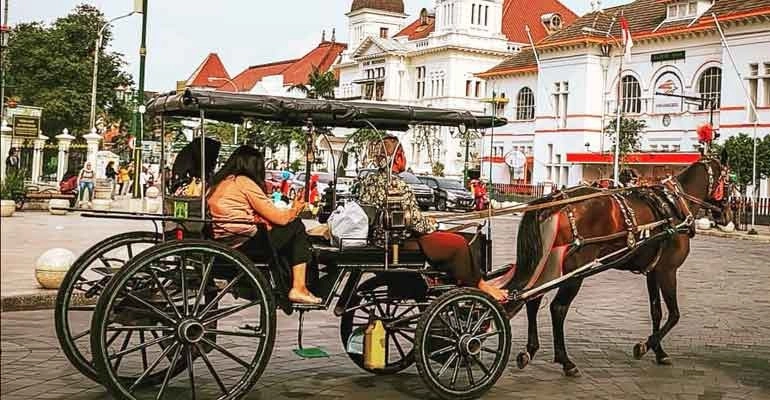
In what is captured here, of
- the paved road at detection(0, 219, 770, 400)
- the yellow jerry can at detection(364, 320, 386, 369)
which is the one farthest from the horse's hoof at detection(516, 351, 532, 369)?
the yellow jerry can at detection(364, 320, 386, 369)

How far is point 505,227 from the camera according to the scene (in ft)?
112

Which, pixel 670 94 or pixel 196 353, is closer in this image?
pixel 196 353

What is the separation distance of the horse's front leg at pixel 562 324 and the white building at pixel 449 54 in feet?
209

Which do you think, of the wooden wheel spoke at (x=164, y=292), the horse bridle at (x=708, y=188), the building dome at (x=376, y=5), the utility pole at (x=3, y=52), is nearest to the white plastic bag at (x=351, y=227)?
the wooden wheel spoke at (x=164, y=292)

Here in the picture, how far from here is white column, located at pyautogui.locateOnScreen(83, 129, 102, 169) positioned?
36.8 m

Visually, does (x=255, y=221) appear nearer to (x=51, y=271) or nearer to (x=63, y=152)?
(x=51, y=271)

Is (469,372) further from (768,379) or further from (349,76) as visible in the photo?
(349,76)

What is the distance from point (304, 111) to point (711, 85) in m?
49.2

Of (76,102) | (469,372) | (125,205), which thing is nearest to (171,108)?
(469,372)

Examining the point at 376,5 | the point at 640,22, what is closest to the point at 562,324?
the point at 640,22

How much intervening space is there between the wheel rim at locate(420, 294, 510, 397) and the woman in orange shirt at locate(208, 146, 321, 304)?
0.96 metres

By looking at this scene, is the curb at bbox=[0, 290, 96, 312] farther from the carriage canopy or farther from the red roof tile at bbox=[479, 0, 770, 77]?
the red roof tile at bbox=[479, 0, 770, 77]

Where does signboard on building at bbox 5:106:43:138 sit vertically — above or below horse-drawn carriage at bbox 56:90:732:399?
above

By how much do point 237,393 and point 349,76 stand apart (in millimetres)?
94401
